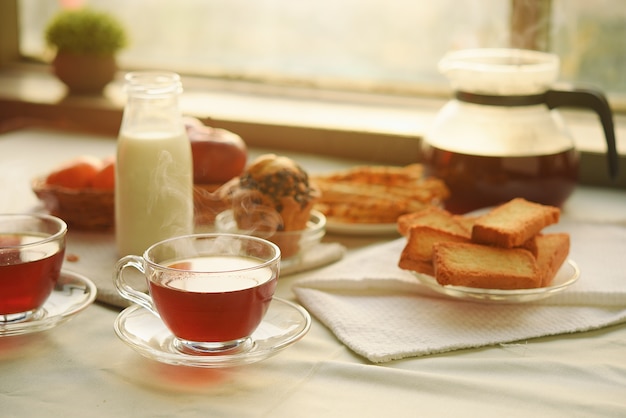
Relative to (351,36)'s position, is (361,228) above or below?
below

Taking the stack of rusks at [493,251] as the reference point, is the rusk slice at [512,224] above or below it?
above

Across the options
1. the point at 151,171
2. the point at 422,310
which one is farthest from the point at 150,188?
the point at 422,310

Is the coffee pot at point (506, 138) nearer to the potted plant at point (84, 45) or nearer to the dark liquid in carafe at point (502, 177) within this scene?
the dark liquid in carafe at point (502, 177)

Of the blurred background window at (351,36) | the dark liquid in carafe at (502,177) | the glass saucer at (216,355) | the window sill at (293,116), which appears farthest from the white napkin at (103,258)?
the blurred background window at (351,36)

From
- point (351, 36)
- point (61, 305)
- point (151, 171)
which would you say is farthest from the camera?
point (351, 36)

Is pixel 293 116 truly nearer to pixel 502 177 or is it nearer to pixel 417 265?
pixel 502 177

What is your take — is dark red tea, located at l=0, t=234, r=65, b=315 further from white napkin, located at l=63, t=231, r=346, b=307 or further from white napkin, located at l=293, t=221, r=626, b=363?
white napkin, located at l=293, t=221, r=626, b=363
